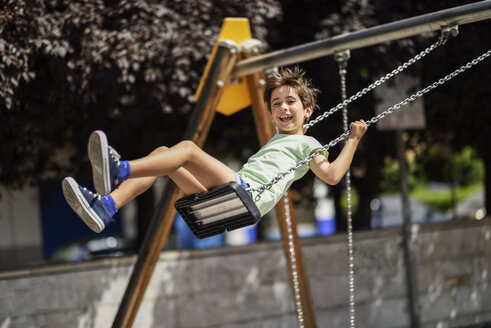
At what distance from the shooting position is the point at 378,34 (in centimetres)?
414

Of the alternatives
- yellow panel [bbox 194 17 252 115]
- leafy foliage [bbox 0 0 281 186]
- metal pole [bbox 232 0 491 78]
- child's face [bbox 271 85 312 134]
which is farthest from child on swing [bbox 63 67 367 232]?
leafy foliage [bbox 0 0 281 186]

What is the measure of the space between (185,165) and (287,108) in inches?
24.4

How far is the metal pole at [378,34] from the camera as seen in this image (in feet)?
12.3

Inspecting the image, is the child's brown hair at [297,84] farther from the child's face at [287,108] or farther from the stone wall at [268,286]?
the stone wall at [268,286]

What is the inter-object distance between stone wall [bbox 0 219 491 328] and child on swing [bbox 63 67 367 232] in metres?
2.65

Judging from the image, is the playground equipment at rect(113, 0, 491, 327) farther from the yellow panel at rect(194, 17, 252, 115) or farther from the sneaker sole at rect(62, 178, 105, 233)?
the sneaker sole at rect(62, 178, 105, 233)

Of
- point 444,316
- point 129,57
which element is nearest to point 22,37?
point 129,57

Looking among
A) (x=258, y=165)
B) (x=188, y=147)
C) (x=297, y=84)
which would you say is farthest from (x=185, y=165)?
(x=297, y=84)

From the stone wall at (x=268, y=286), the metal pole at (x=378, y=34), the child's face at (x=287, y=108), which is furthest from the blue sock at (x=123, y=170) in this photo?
the stone wall at (x=268, y=286)

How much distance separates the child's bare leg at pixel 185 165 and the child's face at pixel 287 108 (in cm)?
43

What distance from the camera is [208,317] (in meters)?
6.30

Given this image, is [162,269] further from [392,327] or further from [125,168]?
[125,168]

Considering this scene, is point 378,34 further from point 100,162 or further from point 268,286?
point 268,286

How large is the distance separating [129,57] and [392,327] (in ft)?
13.0
